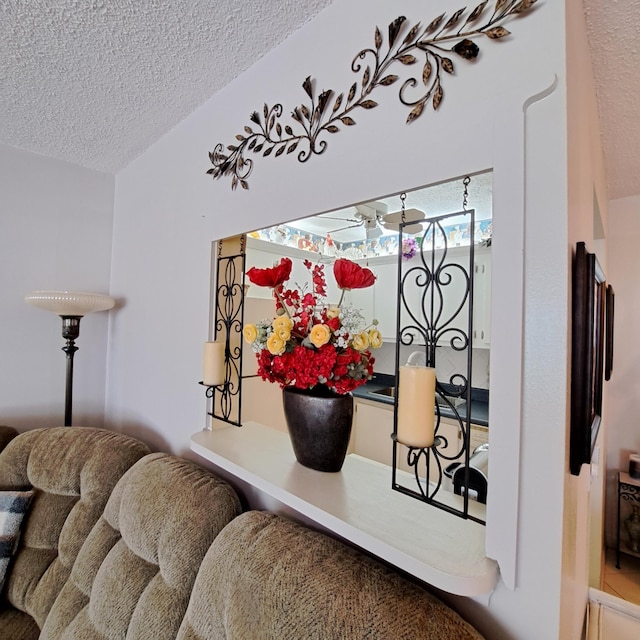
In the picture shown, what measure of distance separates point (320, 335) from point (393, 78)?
59 cm

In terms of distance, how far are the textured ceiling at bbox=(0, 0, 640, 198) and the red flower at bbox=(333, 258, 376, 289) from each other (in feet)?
2.29

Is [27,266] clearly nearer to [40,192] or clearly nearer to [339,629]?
[40,192]

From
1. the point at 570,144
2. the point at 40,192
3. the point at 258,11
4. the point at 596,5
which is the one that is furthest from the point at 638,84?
the point at 40,192

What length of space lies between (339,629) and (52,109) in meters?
1.93

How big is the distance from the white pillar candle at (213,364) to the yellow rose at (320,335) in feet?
1.45

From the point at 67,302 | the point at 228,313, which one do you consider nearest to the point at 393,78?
the point at 228,313

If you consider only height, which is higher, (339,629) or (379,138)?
(379,138)

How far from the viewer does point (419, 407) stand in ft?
2.15

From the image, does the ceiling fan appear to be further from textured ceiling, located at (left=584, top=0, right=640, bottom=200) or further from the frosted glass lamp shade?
the frosted glass lamp shade

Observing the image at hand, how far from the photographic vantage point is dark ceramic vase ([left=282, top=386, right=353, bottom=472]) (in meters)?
0.82

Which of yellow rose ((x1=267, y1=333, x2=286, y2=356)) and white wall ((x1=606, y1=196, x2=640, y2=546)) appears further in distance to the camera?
white wall ((x1=606, y1=196, x2=640, y2=546))

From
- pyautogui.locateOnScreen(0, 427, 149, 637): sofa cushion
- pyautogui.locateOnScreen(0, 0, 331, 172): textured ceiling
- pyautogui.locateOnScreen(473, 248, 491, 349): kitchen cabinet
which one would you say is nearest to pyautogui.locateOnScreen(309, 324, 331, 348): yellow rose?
pyautogui.locateOnScreen(0, 0, 331, 172): textured ceiling

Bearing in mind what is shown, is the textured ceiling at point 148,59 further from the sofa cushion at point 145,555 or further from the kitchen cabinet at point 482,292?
the sofa cushion at point 145,555

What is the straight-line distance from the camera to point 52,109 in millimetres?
1333
